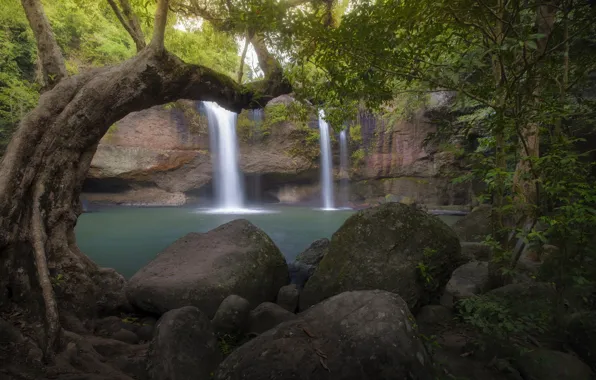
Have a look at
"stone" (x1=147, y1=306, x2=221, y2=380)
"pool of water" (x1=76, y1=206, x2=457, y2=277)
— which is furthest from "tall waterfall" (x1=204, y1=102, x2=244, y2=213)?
"stone" (x1=147, y1=306, x2=221, y2=380)

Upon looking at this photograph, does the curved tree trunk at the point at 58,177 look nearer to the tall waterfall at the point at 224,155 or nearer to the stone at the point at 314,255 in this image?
the stone at the point at 314,255

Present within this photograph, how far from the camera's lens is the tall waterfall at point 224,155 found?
78.8 ft

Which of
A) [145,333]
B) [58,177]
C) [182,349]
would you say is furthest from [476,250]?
[58,177]

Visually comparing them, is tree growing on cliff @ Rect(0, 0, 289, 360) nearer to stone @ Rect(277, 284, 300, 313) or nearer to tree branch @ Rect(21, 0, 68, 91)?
tree branch @ Rect(21, 0, 68, 91)

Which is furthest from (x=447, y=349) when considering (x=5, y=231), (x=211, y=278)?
(x=5, y=231)

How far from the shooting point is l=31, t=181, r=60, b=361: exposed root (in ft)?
9.61

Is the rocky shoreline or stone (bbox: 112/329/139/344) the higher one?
the rocky shoreline

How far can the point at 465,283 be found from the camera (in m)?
4.99

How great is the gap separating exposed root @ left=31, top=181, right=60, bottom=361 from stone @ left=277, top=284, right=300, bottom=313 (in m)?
2.82

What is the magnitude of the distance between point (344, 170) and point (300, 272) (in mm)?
18426

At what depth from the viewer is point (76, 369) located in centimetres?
275

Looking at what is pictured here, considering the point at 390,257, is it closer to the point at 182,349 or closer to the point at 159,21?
the point at 182,349

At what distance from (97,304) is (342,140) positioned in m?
21.4

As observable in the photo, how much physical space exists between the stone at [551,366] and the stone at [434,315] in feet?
4.10
